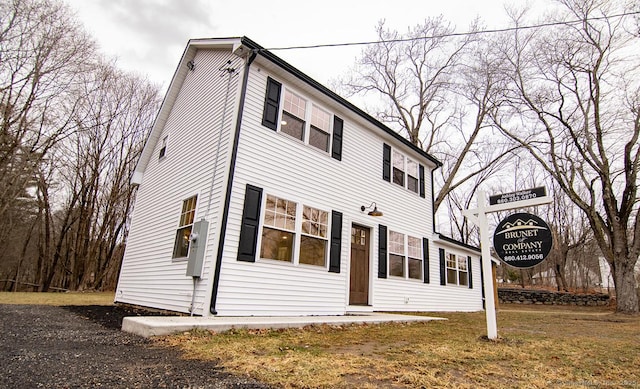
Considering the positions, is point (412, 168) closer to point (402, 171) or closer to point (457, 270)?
point (402, 171)

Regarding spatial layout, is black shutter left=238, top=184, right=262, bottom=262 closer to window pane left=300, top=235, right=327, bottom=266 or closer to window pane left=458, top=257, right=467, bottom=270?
window pane left=300, top=235, right=327, bottom=266

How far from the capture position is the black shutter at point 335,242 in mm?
7338

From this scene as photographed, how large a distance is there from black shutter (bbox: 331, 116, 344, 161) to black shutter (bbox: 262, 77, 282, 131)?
1.80 metres

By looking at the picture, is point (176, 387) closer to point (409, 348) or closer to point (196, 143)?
point (409, 348)

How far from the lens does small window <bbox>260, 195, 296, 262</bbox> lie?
20.7 ft

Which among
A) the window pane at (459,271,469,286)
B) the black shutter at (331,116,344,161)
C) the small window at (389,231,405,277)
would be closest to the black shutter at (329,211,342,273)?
the black shutter at (331,116,344,161)

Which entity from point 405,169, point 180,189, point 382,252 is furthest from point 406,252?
point 180,189

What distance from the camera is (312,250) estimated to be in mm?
7039

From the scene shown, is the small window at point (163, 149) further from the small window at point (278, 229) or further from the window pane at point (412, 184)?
the window pane at point (412, 184)

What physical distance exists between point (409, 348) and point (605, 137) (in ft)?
49.7

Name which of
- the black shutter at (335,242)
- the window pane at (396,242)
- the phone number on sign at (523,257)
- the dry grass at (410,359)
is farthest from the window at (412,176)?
the dry grass at (410,359)

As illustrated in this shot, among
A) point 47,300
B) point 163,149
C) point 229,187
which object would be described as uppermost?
point 163,149

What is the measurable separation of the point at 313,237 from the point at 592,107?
14624mm

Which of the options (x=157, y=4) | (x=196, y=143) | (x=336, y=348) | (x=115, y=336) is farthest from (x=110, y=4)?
(x=336, y=348)
